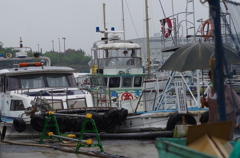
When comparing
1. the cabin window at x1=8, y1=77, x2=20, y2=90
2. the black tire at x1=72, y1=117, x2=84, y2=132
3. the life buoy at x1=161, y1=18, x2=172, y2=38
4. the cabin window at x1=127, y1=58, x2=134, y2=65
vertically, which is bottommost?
the black tire at x1=72, y1=117, x2=84, y2=132

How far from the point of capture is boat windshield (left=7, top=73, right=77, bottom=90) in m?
14.9

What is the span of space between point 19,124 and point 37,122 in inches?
26.4

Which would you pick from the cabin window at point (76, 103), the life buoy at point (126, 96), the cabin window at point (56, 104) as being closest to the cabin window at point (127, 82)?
the life buoy at point (126, 96)

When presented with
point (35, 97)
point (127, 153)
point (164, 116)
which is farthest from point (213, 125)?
point (35, 97)

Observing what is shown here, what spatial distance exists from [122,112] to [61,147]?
147 inches

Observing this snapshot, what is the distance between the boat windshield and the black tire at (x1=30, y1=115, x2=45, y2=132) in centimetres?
267

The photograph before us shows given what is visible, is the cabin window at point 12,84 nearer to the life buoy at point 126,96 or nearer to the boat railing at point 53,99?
the boat railing at point 53,99

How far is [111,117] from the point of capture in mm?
13273

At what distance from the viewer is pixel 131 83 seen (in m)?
23.3

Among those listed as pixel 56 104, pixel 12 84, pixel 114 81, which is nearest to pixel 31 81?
pixel 12 84

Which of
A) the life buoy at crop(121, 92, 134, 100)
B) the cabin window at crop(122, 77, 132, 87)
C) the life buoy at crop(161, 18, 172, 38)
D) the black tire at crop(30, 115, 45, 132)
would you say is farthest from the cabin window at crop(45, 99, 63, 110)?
the cabin window at crop(122, 77, 132, 87)

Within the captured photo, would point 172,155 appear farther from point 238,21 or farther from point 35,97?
point 35,97

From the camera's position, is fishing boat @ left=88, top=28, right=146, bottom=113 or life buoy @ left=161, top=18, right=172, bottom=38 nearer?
life buoy @ left=161, top=18, right=172, bottom=38

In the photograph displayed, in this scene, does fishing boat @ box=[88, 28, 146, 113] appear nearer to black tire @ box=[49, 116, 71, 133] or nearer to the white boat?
the white boat
